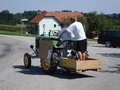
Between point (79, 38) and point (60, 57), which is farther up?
point (79, 38)

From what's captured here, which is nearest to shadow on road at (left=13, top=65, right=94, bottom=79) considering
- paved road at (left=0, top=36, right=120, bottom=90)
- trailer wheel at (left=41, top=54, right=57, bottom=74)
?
paved road at (left=0, top=36, right=120, bottom=90)

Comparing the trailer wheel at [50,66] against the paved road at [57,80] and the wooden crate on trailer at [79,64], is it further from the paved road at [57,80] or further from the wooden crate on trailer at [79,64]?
the wooden crate on trailer at [79,64]

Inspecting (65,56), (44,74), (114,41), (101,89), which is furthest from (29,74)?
(114,41)

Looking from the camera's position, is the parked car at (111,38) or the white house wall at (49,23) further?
the white house wall at (49,23)

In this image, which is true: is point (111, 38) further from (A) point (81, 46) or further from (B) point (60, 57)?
(A) point (81, 46)

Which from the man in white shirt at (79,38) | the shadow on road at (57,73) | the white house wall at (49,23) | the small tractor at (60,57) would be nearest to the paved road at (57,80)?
the shadow on road at (57,73)

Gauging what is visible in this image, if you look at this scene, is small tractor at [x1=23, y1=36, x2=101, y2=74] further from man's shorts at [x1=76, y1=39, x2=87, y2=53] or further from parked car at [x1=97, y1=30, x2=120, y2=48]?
parked car at [x1=97, y1=30, x2=120, y2=48]

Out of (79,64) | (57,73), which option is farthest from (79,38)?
(57,73)

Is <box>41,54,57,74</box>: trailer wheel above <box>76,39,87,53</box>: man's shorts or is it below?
below

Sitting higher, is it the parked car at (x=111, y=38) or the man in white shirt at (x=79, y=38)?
the man in white shirt at (x=79, y=38)

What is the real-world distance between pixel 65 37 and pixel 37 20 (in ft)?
310

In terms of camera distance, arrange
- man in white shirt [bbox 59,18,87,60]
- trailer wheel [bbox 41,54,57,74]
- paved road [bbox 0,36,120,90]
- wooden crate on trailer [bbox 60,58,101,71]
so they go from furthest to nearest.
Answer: trailer wheel [bbox 41,54,57,74] < man in white shirt [bbox 59,18,87,60] < wooden crate on trailer [bbox 60,58,101,71] < paved road [bbox 0,36,120,90]

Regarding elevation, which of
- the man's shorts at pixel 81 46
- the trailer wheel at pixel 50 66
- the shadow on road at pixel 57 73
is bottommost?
the shadow on road at pixel 57 73

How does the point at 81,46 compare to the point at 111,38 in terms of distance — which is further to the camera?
the point at 111,38
